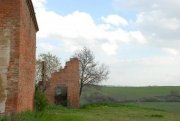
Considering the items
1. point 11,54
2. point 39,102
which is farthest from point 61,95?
point 11,54

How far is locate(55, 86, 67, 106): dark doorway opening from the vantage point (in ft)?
147

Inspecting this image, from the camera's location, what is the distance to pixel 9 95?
18.9 metres

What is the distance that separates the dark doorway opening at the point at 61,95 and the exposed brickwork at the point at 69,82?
0.27m

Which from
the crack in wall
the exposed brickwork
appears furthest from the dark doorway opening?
the crack in wall

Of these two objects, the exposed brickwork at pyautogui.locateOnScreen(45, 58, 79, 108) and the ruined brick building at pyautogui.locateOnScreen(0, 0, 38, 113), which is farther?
the exposed brickwork at pyautogui.locateOnScreen(45, 58, 79, 108)

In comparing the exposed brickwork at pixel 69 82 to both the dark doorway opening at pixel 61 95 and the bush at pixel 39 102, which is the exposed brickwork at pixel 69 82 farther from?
the bush at pixel 39 102

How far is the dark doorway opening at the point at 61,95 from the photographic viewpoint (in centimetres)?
4470

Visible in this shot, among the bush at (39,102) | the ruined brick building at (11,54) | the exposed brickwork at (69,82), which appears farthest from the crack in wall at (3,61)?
the exposed brickwork at (69,82)

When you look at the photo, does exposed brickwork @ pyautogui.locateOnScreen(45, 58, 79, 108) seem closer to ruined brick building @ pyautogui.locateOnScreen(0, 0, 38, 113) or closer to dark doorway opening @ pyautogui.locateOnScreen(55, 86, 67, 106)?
dark doorway opening @ pyautogui.locateOnScreen(55, 86, 67, 106)

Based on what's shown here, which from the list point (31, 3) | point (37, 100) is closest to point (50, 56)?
point (37, 100)

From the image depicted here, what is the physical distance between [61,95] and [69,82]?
1391 mm

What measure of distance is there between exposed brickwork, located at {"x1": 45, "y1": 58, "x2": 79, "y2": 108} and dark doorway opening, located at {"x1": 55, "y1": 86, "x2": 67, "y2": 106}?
274 mm

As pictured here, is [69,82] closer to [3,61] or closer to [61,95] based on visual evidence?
[61,95]

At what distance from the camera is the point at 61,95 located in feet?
148
